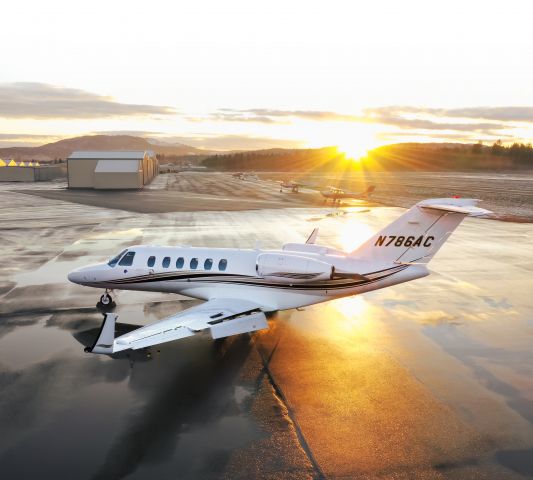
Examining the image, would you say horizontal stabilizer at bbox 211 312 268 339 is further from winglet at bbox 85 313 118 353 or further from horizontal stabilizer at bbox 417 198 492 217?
horizontal stabilizer at bbox 417 198 492 217

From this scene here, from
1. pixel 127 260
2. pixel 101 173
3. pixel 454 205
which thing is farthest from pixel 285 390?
pixel 101 173

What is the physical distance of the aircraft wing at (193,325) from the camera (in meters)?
11.7

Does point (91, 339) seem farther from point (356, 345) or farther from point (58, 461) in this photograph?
→ point (356, 345)

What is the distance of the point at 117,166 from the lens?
281ft

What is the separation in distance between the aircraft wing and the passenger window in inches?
160

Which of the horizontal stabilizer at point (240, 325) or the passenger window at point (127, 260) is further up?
the passenger window at point (127, 260)

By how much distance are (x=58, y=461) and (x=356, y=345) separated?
9.55 meters

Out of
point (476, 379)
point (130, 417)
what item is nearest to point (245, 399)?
point (130, 417)

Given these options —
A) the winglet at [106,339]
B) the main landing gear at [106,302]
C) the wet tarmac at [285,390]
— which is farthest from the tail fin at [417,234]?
the main landing gear at [106,302]

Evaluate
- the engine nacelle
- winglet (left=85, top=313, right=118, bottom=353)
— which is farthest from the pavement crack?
winglet (left=85, top=313, right=118, bottom=353)

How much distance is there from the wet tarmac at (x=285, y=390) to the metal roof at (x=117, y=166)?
63.2 m

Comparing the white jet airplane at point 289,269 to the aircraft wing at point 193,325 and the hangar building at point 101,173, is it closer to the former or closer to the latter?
the aircraft wing at point 193,325

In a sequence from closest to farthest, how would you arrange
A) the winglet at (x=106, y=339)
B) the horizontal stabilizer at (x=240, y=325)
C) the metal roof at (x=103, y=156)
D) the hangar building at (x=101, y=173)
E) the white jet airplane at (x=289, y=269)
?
the winglet at (x=106, y=339), the horizontal stabilizer at (x=240, y=325), the white jet airplane at (x=289, y=269), the hangar building at (x=101, y=173), the metal roof at (x=103, y=156)

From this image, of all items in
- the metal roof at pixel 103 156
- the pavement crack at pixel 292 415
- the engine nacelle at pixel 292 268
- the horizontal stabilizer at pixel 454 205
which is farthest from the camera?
the metal roof at pixel 103 156
